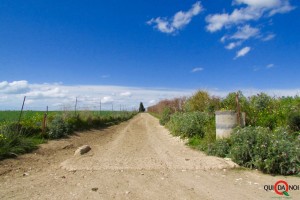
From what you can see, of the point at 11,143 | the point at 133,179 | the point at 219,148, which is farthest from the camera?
the point at 11,143

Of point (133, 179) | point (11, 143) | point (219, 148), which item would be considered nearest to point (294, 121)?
point (219, 148)

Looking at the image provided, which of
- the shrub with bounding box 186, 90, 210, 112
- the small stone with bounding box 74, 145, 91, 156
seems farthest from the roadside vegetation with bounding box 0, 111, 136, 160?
the shrub with bounding box 186, 90, 210, 112

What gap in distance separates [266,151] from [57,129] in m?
11.0

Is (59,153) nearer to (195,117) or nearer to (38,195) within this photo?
(38,195)

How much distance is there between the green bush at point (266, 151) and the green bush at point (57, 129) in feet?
32.1

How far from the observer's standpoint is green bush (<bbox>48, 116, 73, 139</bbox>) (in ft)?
47.4

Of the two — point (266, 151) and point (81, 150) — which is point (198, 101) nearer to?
point (81, 150)

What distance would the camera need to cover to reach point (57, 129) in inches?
580

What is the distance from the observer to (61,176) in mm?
7004

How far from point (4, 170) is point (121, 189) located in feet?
13.5

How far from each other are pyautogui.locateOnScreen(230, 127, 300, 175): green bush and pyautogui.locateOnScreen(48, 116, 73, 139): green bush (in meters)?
9.80

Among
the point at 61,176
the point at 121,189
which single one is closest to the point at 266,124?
the point at 121,189

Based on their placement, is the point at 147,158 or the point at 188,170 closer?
the point at 188,170

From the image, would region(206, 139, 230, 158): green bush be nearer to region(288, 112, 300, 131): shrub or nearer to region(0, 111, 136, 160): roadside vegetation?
region(288, 112, 300, 131): shrub
